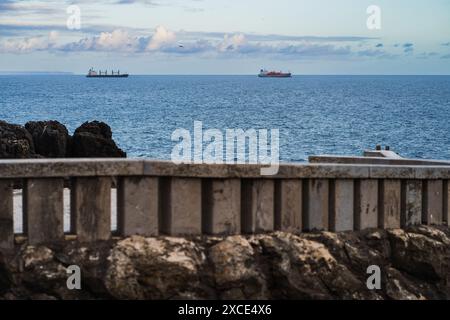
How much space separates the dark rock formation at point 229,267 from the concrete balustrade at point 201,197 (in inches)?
5.7

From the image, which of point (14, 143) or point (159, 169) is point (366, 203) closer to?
point (159, 169)

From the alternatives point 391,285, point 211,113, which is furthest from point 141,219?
point 211,113

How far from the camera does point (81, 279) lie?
9.96 m

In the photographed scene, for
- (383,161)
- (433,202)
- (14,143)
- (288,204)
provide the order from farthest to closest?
(14,143) < (383,161) < (433,202) < (288,204)

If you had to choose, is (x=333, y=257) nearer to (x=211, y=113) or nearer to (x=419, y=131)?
(x=419, y=131)

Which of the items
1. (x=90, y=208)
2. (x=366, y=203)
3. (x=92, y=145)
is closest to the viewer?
(x=90, y=208)

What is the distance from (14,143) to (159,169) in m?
16.9

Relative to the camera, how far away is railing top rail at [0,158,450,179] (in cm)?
984

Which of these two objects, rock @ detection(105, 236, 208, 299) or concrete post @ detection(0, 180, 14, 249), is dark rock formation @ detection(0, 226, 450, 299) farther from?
concrete post @ detection(0, 180, 14, 249)

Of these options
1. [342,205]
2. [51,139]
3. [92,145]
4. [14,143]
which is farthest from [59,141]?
[342,205]

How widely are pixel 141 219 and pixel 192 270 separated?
2.53ft

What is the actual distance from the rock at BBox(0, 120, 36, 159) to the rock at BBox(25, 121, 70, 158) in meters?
0.79

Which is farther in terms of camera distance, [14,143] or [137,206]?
[14,143]

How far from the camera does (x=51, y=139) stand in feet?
100
